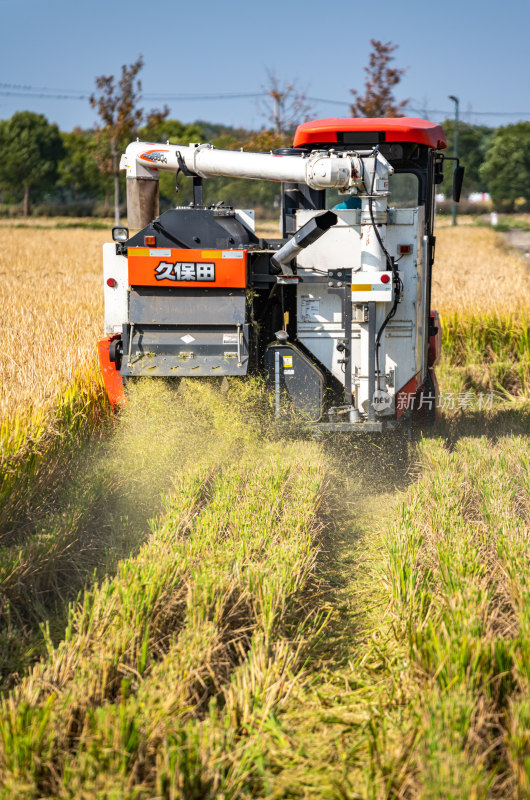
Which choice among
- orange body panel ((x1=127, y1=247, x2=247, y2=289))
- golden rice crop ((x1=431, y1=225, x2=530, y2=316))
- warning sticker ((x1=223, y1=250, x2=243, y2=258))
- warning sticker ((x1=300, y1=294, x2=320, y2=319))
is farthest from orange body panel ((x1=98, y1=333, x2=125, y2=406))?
golden rice crop ((x1=431, y1=225, x2=530, y2=316))

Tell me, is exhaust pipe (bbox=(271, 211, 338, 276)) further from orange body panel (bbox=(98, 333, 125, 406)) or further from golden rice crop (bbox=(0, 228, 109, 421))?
golden rice crop (bbox=(0, 228, 109, 421))

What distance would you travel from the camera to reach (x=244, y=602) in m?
3.66

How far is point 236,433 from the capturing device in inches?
234

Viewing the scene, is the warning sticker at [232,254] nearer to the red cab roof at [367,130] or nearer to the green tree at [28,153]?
the red cab roof at [367,130]

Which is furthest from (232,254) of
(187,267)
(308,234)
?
(308,234)

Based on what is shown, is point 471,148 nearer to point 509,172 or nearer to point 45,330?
point 509,172

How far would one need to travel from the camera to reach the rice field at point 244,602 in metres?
2.61

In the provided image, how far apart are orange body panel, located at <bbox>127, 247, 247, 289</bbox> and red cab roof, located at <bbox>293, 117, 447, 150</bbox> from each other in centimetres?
112

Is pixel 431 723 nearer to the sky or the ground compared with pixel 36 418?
nearer to the ground

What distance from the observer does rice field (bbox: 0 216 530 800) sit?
2.61 meters

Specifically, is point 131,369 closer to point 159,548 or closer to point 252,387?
point 252,387

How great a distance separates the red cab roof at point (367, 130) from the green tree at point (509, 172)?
48.5 metres

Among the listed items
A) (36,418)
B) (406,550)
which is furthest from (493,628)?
(36,418)

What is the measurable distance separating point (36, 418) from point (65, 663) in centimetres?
230
